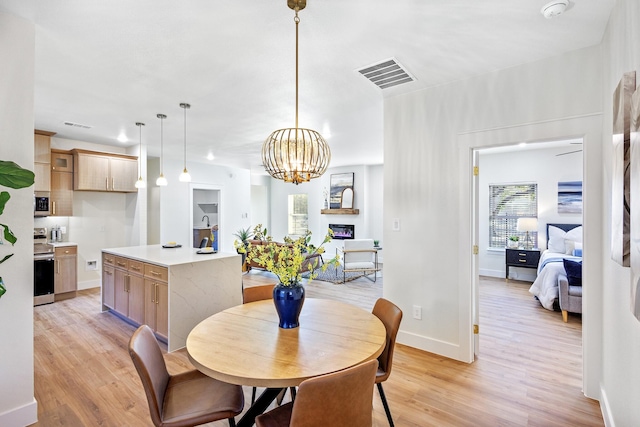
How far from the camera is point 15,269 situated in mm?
2002

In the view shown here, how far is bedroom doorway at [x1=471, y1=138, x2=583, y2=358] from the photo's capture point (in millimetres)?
5696

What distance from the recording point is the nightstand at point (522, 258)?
574 cm

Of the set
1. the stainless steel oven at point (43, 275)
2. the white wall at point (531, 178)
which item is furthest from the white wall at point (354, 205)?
the stainless steel oven at point (43, 275)

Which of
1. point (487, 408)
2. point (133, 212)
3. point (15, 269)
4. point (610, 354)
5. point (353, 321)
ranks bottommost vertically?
point (487, 408)

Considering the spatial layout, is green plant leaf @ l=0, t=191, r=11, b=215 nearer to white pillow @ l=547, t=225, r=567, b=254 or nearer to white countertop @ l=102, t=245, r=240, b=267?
white countertop @ l=102, t=245, r=240, b=267

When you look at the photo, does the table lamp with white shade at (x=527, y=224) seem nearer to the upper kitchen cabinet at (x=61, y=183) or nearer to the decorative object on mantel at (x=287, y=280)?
the decorative object on mantel at (x=287, y=280)

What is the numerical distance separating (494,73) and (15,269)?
Result: 3845 millimetres

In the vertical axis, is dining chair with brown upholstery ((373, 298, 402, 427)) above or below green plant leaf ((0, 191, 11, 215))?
below

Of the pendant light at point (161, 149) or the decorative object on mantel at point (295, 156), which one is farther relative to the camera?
the pendant light at point (161, 149)

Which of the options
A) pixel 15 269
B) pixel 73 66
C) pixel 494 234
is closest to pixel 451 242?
pixel 15 269

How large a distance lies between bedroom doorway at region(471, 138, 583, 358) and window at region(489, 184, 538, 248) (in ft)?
0.22

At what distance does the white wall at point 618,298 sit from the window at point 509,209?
14.5 feet

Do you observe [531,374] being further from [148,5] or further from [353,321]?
[148,5]

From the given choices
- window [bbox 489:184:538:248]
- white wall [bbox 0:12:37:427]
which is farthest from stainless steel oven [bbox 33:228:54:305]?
window [bbox 489:184:538:248]
